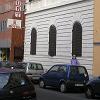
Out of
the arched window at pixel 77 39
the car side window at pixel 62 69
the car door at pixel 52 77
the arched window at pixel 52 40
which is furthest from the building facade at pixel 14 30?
the car side window at pixel 62 69

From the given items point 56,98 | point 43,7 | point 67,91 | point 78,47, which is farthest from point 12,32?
point 56,98

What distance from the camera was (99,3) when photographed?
28.8 metres

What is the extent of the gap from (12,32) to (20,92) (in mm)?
33532

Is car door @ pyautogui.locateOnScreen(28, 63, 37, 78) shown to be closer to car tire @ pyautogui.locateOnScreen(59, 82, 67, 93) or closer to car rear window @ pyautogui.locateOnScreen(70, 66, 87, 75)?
car tire @ pyautogui.locateOnScreen(59, 82, 67, 93)

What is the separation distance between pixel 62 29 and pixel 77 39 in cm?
256

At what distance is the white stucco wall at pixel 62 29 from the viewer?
29453mm

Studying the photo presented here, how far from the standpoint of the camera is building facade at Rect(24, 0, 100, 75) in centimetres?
2900

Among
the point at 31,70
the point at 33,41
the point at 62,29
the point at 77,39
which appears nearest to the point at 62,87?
the point at 31,70

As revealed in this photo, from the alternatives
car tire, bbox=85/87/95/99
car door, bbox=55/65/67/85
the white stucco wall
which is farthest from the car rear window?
the white stucco wall

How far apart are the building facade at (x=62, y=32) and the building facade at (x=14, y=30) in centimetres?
396

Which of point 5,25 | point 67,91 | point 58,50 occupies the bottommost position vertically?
point 67,91

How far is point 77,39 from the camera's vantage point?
30781 millimetres

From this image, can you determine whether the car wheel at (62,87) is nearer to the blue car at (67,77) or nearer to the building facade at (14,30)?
the blue car at (67,77)

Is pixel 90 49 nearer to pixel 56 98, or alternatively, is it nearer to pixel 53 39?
pixel 53 39
